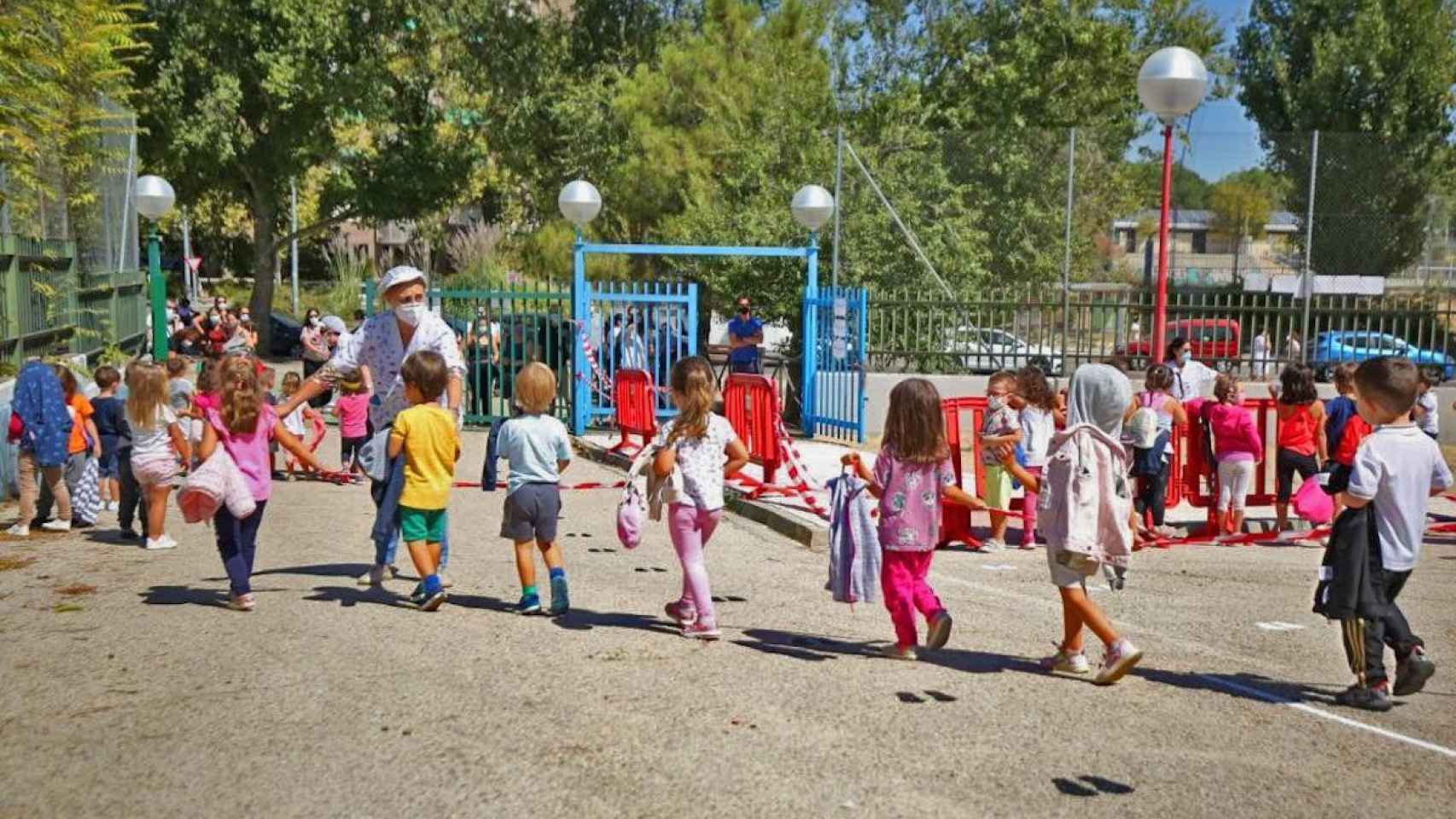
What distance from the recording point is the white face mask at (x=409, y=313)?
26.5 feet

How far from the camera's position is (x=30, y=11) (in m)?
12.7

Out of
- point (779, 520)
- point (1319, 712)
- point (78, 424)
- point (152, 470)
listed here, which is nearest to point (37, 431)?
point (78, 424)

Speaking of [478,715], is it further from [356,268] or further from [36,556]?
[356,268]

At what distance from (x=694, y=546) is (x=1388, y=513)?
3.18m

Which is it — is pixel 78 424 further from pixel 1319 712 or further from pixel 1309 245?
pixel 1309 245

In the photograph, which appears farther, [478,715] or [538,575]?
[538,575]

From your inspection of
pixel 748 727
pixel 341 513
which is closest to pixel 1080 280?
pixel 341 513

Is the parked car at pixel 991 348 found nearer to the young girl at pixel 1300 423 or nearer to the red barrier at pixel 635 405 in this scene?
the red barrier at pixel 635 405

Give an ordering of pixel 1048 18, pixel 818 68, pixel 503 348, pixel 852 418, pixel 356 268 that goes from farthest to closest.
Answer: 1. pixel 356 268
2. pixel 1048 18
3. pixel 818 68
4. pixel 503 348
5. pixel 852 418

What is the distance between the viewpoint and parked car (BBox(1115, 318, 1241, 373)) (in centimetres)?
1950

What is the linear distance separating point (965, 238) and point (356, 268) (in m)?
25.7

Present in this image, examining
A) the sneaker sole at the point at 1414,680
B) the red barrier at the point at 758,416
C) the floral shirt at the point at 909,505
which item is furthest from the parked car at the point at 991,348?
the sneaker sole at the point at 1414,680

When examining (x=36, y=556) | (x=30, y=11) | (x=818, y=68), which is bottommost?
(x=36, y=556)

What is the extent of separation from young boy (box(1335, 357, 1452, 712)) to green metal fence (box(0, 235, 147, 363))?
1222 cm
